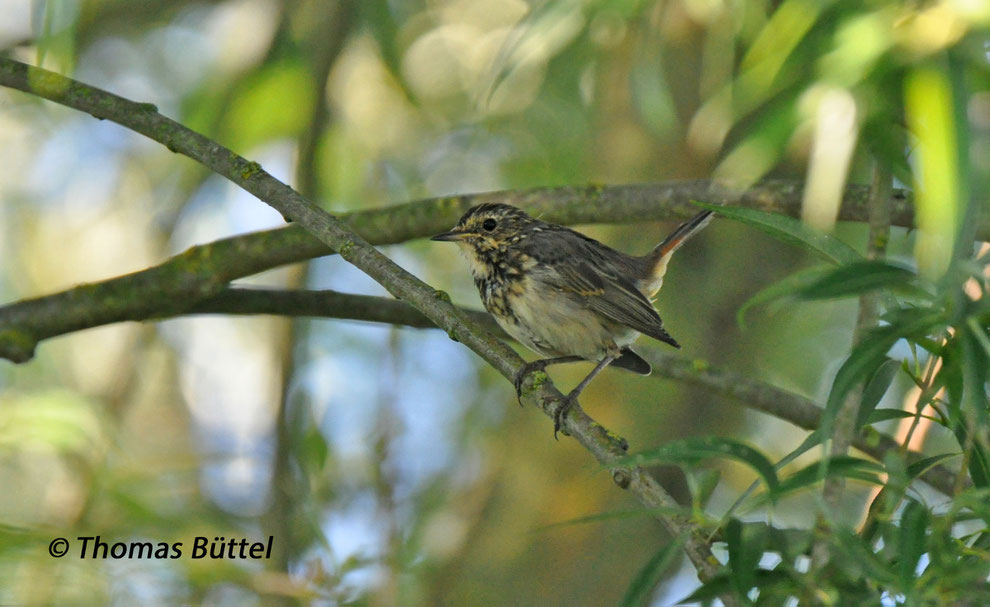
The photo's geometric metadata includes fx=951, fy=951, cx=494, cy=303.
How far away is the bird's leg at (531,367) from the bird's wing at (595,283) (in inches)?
10.5

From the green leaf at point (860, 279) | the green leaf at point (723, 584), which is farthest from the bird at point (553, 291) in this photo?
the green leaf at point (860, 279)

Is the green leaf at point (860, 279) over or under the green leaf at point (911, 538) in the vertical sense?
over

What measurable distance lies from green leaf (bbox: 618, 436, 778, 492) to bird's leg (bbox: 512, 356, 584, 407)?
2.44 ft

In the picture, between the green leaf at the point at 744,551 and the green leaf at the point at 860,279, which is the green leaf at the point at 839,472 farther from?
the green leaf at the point at 860,279

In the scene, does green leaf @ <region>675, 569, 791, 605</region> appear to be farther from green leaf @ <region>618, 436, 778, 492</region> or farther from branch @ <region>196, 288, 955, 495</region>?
branch @ <region>196, 288, 955, 495</region>

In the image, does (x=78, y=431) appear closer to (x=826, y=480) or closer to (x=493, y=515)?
(x=493, y=515)

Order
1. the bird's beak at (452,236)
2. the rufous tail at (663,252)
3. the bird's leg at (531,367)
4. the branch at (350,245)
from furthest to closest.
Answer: the rufous tail at (663,252) < the bird's beak at (452,236) < the bird's leg at (531,367) < the branch at (350,245)

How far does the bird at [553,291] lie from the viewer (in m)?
4.19

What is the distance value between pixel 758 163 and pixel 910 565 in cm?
161

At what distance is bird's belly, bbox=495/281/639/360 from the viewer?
4188mm

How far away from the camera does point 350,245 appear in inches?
101

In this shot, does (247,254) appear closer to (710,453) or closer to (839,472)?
(710,453)

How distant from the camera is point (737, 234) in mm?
5391

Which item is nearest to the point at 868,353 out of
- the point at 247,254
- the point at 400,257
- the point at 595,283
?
the point at 247,254
